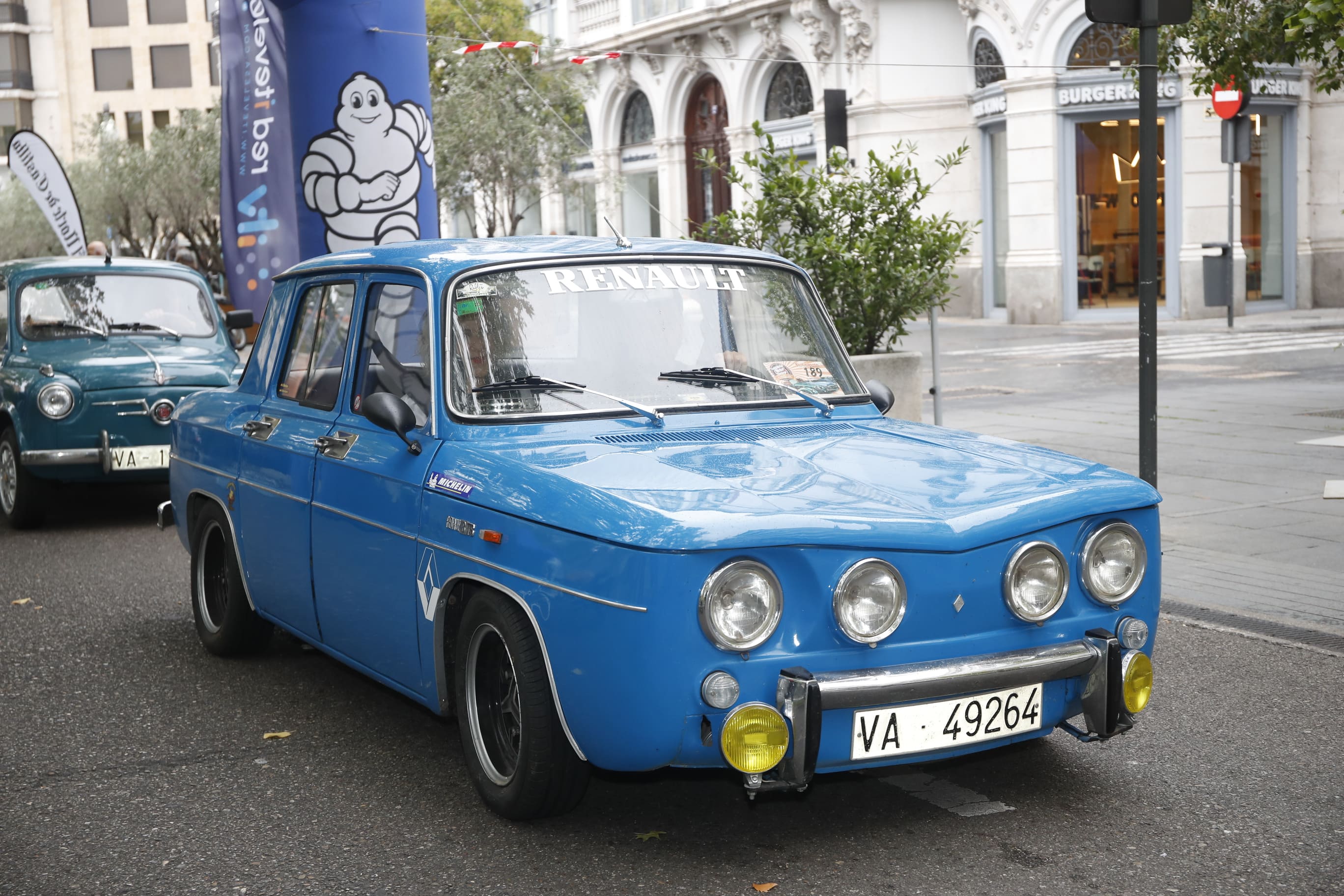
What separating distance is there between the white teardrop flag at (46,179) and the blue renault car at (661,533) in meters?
15.5

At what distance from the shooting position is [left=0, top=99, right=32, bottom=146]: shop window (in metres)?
77.2

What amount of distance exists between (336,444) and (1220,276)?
21653 millimetres

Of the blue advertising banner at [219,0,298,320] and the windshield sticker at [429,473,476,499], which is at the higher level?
the blue advertising banner at [219,0,298,320]

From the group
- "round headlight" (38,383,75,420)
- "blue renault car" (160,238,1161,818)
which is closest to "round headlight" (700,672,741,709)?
"blue renault car" (160,238,1161,818)

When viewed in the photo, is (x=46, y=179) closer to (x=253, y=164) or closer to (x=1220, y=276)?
(x=253, y=164)

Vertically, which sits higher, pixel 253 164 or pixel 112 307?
pixel 253 164

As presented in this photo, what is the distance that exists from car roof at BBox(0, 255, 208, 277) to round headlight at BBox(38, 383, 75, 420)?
147cm

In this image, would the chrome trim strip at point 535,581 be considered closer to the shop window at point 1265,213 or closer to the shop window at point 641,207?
the shop window at point 1265,213

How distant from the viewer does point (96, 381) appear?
984cm

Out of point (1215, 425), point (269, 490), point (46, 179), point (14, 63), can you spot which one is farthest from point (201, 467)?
point (14, 63)

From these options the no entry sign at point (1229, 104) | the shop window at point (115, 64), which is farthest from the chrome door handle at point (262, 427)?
the shop window at point (115, 64)

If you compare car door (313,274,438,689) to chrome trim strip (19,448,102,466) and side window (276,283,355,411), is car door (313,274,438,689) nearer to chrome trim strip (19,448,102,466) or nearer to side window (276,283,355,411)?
side window (276,283,355,411)

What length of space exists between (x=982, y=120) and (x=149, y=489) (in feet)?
69.5

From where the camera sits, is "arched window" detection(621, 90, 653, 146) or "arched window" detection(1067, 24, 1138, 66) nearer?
"arched window" detection(1067, 24, 1138, 66)
